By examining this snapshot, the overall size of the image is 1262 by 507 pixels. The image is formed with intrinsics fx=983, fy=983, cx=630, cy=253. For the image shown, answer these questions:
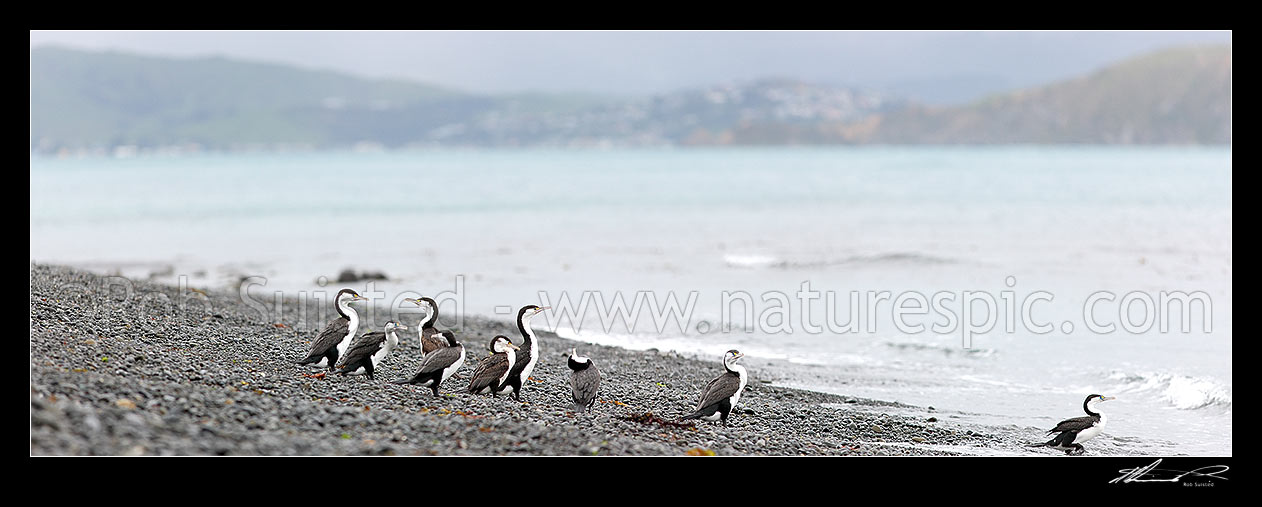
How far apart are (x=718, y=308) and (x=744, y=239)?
1383 centimetres

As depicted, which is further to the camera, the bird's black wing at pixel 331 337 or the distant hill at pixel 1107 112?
the distant hill at pixel 1107 112

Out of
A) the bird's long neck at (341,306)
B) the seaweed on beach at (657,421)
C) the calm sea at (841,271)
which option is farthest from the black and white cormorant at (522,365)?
the calm sea at (841,271)

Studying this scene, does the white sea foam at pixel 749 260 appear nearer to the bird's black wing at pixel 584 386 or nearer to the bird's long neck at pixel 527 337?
the bird's long neck at pixel 527 337

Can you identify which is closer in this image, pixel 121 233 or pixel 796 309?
pixel 796 309

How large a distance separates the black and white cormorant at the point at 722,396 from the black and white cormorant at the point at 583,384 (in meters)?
0.82

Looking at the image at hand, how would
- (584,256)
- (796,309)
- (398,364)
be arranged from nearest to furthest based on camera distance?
(398,364), (796,309), (584,256)

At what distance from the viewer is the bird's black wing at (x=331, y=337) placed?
9.36 meters

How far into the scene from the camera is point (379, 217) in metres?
42.3

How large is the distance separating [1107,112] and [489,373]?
7031 inches

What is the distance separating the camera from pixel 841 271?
2234 centimetres

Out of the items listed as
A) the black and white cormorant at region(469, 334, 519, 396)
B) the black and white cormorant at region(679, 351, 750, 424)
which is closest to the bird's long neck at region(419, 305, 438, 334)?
the black and white cormorant at region(469, 334, 519, 396)

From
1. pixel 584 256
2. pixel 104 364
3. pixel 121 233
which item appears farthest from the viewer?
pixel 121 233
